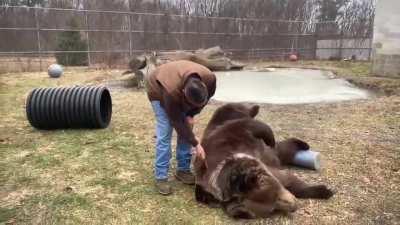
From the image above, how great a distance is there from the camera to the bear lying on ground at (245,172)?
11.9ft

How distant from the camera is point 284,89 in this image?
11203 millimetres

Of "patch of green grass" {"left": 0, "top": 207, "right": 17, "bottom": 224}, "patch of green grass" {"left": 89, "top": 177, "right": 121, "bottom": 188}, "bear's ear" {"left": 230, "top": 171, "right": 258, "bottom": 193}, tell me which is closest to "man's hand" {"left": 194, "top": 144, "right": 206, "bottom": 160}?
"bear's ear" {"left": 230, "top": 171, "right": 258, "bottom": 193}

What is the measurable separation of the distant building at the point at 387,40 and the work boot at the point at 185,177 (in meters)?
11.1

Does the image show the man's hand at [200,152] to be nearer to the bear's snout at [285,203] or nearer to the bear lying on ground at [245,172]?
the bear lying on ground at [245,172]

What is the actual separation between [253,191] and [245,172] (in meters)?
0.18

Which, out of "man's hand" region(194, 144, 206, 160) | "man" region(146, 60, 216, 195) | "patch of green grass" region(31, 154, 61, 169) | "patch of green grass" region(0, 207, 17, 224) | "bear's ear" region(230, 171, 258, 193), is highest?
"man" region(146, 60, 216, 195)

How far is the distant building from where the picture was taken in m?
13.5

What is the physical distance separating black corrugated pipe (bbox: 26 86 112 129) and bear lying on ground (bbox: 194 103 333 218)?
2.36 m

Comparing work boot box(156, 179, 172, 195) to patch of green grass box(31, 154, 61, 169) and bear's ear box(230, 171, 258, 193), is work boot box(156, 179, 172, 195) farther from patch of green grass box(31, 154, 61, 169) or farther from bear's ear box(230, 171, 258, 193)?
patch of green grass box(31, 154, 61, 169)

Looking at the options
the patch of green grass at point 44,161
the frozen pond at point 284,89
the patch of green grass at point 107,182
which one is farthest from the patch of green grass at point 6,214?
the frozen pond at point 284,89

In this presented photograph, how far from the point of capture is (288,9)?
987 inches

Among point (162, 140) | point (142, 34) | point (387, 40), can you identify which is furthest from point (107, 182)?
point (142, 34)

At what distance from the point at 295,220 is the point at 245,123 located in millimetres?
1257

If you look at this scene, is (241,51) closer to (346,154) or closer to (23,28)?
(23,28)
